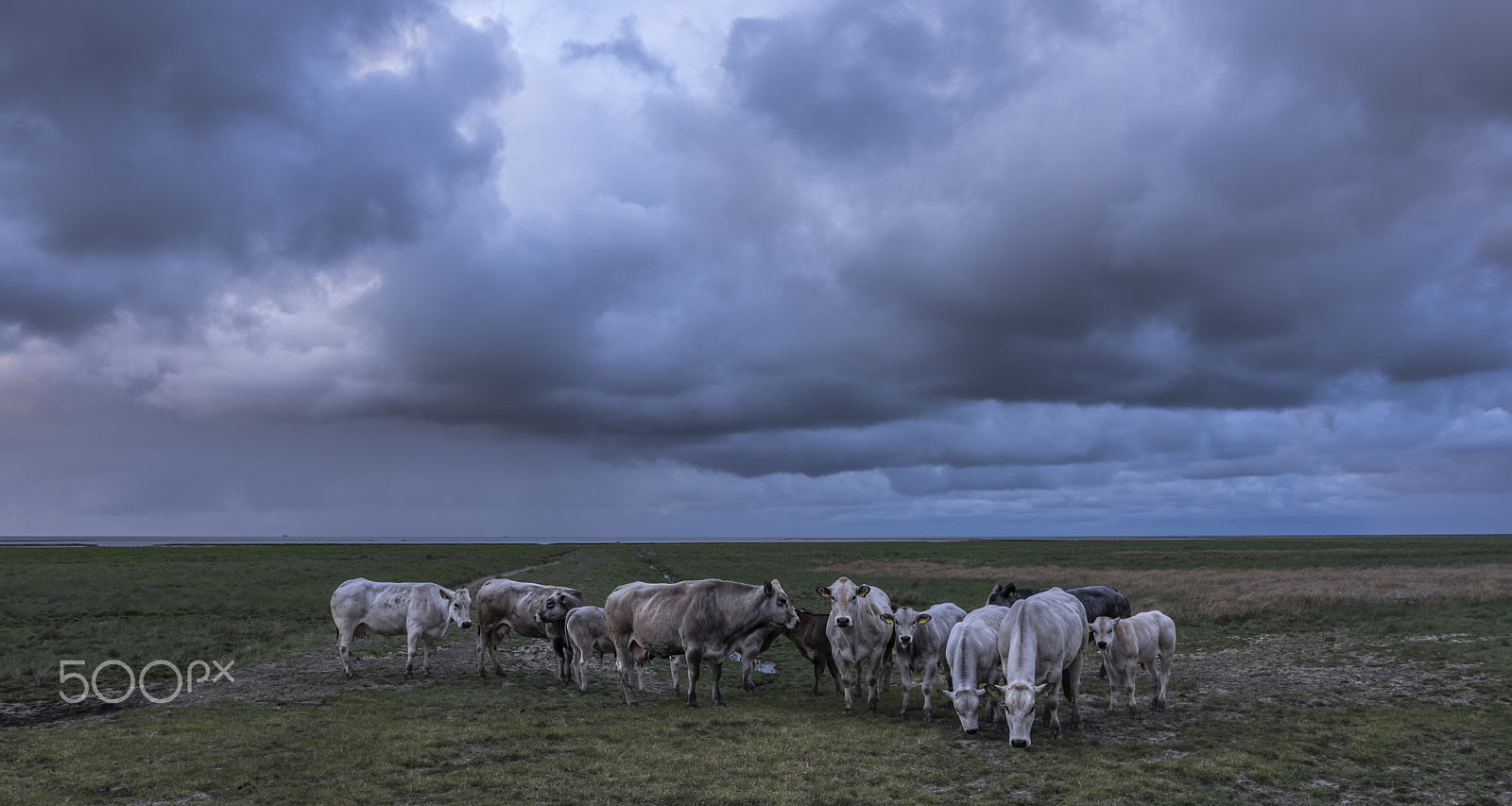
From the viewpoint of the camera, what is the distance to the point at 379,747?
11320 millimetres

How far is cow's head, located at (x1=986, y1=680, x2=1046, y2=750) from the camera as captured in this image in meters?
11.5

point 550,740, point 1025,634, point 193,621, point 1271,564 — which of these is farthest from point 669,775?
point 1271,564

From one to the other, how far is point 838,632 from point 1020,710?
4433 mm

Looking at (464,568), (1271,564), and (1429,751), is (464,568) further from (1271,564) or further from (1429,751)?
(1271,564)

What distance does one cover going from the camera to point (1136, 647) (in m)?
14.5

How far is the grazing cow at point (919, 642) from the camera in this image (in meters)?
14.4

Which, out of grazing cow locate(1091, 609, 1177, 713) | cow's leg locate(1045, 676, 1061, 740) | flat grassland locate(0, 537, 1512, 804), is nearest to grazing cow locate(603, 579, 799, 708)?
flat grassland locate(0, 537, 1512, 804)

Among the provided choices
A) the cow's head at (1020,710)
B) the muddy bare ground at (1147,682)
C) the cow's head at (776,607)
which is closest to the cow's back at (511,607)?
the muddy bare ground at (1147,682)

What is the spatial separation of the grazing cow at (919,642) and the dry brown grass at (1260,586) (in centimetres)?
1823

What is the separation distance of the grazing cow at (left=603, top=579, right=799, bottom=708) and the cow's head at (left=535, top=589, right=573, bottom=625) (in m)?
1.91

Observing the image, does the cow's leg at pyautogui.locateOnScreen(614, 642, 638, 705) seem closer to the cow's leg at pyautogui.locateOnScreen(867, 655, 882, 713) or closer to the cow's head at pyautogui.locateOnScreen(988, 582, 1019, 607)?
the cow's leg at pyautogui.locateOnScreen(867, 655, 882, 713)

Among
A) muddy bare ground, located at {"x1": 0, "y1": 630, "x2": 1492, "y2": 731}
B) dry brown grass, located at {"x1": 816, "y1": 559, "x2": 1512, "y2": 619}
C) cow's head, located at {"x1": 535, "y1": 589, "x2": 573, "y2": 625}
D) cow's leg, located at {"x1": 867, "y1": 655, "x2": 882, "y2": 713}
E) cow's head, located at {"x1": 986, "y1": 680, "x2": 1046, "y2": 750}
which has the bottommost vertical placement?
dry brown grass, located at {"x1": 816, "y1": 559, "x2": 1512, "y2": 619}

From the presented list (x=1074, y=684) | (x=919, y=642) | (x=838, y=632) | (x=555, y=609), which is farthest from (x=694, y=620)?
(x=1074, y=684)

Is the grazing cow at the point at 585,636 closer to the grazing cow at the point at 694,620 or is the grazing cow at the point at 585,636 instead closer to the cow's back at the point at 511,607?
the grazing cow at the point at 694,620
